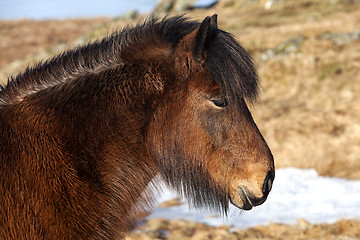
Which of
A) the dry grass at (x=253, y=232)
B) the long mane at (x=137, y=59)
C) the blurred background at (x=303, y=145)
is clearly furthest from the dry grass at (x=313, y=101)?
the long mane at (x=137, y=59)

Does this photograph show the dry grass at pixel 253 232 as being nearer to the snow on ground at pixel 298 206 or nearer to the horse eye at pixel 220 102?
the snow on ground at pixel 298 206

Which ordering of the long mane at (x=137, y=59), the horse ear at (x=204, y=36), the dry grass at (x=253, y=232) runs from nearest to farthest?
the horse ear at (x=204, y=36)
the long mane at (x=137, y=59)
the dry grass at (x=253, y=232)

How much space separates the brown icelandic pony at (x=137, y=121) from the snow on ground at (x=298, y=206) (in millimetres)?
3234

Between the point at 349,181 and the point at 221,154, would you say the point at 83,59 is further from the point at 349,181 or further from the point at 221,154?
the point at 349,181

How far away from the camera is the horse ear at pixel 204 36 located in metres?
2.55

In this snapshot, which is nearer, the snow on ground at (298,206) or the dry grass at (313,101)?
the snow on ground at (298,206)

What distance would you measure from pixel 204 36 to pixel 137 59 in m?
0.52

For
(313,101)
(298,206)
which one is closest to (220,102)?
(298,206)

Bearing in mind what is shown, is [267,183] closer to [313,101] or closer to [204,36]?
[204,36]

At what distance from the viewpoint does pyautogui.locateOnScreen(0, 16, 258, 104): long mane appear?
269 centimetres

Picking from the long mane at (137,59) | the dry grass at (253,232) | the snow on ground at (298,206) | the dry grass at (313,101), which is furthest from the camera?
the dry grass at (313,101)

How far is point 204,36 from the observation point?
2.59 m

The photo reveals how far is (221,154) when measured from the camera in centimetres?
276

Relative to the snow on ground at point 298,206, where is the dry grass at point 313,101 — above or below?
above
